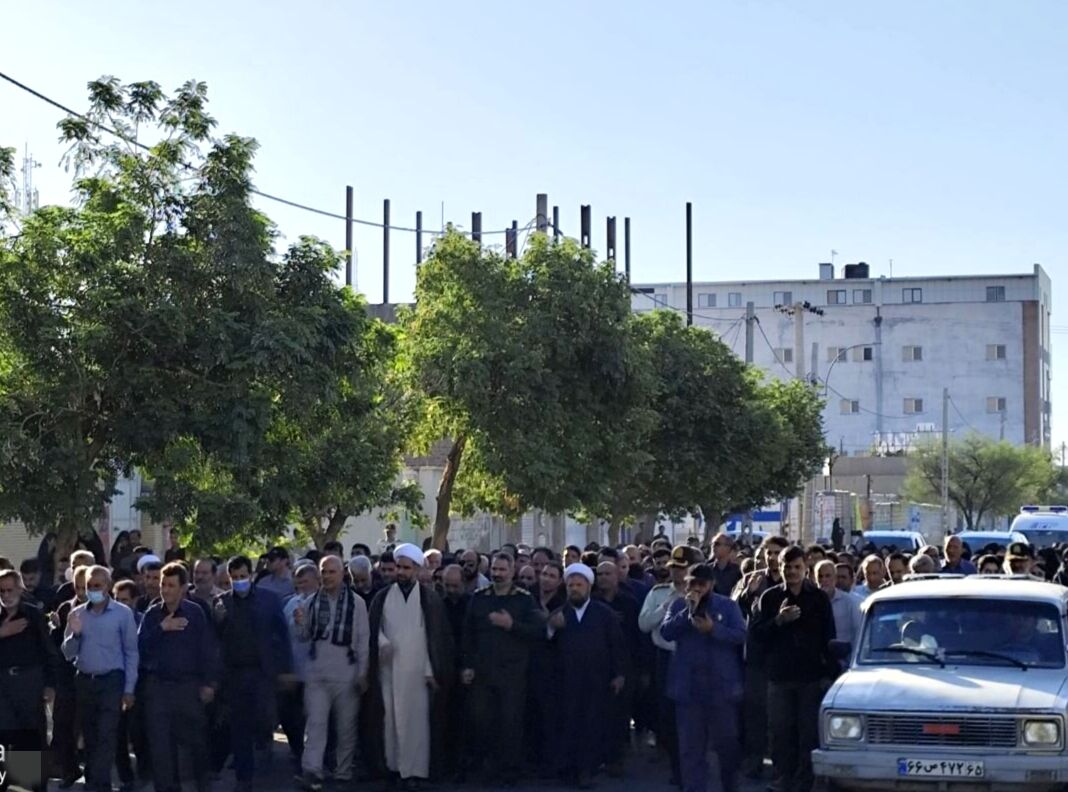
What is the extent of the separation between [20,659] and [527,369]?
17.9m

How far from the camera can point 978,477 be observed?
85500 millimetres

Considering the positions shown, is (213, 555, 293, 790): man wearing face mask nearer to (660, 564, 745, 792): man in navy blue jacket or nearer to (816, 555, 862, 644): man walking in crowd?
(660, 564, 745, 792): man in navy blue jacket

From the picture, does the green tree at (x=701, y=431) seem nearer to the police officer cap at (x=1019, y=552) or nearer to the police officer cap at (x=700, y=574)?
the police officer cap at (x=1019, y=552)

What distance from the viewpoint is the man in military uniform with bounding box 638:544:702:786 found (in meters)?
14.9

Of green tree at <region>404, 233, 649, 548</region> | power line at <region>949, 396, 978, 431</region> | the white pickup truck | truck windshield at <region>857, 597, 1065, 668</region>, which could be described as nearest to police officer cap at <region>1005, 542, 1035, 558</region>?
the white pickup truck

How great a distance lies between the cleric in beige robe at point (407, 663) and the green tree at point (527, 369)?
1444cm

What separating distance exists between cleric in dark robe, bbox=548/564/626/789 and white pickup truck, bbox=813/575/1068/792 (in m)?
3.34

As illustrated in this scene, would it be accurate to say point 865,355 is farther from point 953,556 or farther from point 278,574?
point 278,574

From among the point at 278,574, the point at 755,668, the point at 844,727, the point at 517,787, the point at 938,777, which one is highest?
the point at 278,574

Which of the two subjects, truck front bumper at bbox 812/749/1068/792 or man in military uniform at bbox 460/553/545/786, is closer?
truck front bumper at bbox 812/749/1068/792

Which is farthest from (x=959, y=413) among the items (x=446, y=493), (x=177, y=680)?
(x=177, y=680)

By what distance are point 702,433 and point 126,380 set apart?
26.9 meters

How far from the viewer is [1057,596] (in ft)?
43.1

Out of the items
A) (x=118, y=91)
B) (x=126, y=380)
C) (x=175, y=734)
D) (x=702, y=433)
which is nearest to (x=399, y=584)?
(x=175, y=734)
